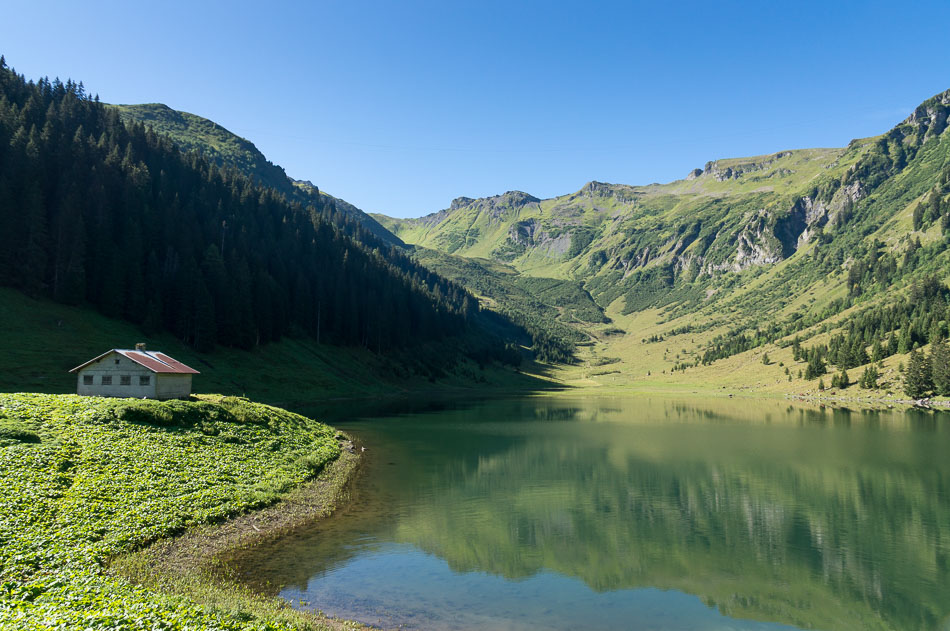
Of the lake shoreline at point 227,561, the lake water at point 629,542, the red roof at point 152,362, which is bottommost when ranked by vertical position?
the lake water at point 629,542

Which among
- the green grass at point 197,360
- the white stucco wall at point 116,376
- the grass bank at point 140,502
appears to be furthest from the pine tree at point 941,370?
the white stucco wall at point 116,376

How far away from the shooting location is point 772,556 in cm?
2723

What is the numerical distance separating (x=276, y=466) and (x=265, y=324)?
8090 centimetres

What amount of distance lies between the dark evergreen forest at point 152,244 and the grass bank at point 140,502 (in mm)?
57865

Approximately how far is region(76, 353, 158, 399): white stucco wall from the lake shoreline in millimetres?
22820

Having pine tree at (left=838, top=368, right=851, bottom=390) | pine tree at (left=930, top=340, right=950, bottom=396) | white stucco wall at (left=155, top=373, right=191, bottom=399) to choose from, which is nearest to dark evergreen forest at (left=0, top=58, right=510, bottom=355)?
white stucco wall at (left=155, top=373, right=191, bottom=399)

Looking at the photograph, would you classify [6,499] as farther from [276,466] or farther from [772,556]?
[772,556]

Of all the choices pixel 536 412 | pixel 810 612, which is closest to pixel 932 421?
pixel 536 412

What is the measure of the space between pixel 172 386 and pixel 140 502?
26.5m

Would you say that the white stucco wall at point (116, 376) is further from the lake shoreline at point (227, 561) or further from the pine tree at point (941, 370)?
the pine tree at point (941, 370)

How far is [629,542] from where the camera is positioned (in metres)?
29.3

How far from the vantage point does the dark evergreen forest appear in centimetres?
8956

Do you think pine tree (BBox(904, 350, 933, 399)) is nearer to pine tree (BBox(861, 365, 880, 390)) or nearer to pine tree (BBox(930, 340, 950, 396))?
pine tree (BBox(930, 340, 950, 396))

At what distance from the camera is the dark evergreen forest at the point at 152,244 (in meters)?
89.6
